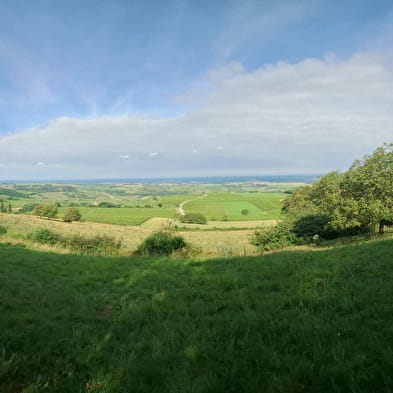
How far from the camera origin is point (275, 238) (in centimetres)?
3700

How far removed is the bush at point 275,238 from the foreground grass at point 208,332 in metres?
27.8

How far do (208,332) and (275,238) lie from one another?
1338 inches

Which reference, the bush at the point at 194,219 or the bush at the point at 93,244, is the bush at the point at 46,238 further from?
the bush at the point at 194,219

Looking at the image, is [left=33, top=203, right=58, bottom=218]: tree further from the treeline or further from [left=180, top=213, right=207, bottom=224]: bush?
the treeline

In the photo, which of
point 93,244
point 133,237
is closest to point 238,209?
point 133,237

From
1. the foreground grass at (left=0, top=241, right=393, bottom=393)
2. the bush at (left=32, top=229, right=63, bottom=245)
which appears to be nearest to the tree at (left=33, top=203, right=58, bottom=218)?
the bush at (left=32, top=229, right=63, bottom=245)

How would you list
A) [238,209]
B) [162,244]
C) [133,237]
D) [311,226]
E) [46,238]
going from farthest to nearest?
[238,209] → [133,237] → [311,226] → [46,238] → [162,244]

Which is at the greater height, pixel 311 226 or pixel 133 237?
pixel 311 226

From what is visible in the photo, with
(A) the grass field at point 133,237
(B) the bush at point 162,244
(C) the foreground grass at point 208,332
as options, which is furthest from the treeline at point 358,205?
(C) the foreground grass at point 208,332

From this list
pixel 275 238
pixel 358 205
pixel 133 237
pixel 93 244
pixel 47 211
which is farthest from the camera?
pixel 47 211

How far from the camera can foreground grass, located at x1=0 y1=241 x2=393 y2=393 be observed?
3461mm

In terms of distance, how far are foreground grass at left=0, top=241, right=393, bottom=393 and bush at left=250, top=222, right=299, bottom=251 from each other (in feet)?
91.4

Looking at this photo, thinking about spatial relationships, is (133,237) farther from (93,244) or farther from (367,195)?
(367,195)

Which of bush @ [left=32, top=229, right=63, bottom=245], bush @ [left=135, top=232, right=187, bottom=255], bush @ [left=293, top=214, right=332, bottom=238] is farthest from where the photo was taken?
bush @ [left=293, top=214, right=332, bottom=238]
